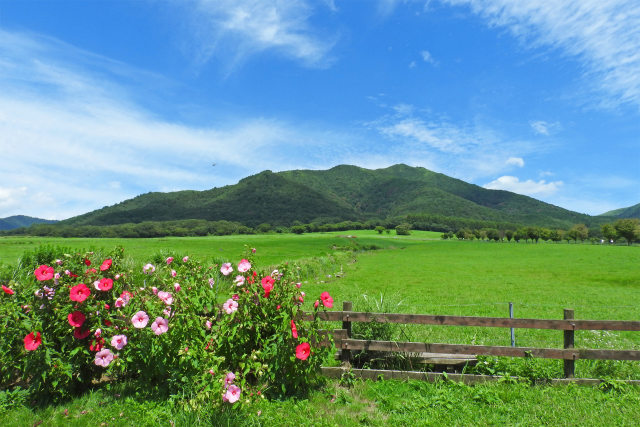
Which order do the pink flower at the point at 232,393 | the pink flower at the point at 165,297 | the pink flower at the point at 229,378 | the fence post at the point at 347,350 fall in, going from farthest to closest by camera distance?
the fence post at the point at 347,350 → the pink flower at the point at 165,297 → the pink flower at the point at 229,378 → the pink flower at the point at 232,393

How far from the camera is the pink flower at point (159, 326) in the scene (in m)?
4.69

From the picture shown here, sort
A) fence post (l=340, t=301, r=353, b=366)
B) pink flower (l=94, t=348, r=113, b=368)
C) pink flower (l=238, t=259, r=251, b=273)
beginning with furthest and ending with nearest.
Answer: fence post (l=340, t=301, r=353, b=366), pink flower (l=238, t=259, r=251, b=273), pink flower (l=94, t=348, r=113, b=368)

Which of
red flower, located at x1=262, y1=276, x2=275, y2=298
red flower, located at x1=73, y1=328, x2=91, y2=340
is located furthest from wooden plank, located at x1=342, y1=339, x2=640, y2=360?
red flower, located at x1=73, y1=328, x2=91, y2=340

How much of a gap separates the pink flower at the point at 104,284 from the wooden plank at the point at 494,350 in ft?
13.6

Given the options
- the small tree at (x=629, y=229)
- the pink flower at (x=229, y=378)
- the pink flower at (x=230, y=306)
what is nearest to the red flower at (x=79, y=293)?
the pink flower at (x=230, y=306)

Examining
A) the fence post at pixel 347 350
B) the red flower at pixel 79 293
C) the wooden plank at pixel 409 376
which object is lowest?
the wooden plank at pixel 409 376

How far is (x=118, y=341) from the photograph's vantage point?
489 centimetres

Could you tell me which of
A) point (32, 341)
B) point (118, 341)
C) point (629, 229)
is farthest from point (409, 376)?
point (629, 229)

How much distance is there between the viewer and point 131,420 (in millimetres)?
4664

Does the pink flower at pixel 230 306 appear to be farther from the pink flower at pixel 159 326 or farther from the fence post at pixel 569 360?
the fence post at pixel 569 360

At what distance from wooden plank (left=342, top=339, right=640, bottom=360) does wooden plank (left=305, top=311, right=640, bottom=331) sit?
41 centimetres

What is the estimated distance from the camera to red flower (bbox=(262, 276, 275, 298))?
16.9 feet

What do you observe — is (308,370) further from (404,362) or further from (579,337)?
(579,337)

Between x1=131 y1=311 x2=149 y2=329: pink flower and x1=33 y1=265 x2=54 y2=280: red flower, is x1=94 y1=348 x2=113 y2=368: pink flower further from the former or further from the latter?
x1=33 y1=265 x2=54 y2=280: red flower
